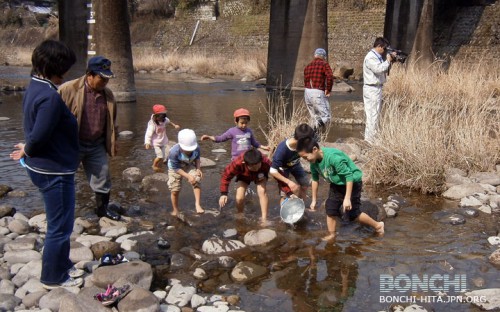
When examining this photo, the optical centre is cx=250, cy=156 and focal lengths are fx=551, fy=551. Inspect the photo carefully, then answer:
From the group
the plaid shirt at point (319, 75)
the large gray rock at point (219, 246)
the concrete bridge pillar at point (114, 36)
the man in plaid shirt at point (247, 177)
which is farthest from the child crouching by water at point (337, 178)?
the concrete bridge pillar at point (114, 36)

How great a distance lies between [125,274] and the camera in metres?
4.14

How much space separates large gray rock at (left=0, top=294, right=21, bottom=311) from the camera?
3.78 m

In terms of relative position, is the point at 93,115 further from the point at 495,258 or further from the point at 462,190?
the point at 462,190

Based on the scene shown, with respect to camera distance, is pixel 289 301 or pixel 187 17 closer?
pixel 289 301

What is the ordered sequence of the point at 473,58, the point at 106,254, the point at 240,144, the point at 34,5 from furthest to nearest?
1. the point at 34,5
2. the point at 473,58
3. the point at 240,144
4. the point at 106,254

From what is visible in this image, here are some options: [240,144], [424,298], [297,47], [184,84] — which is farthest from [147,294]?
[184,84]

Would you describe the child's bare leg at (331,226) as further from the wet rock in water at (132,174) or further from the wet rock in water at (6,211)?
the wet rock in water at (6,211)

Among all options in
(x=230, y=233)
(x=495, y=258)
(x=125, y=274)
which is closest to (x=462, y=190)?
(x=495, y=258)

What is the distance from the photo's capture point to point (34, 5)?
186 feet

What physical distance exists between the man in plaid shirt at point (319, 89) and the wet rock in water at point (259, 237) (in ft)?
13.3

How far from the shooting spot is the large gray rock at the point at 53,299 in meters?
3.79

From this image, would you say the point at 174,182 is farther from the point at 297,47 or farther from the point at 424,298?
the point at 297,47

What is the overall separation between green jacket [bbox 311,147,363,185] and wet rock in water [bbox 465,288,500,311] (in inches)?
59.1

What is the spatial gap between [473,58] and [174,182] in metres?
26.5
